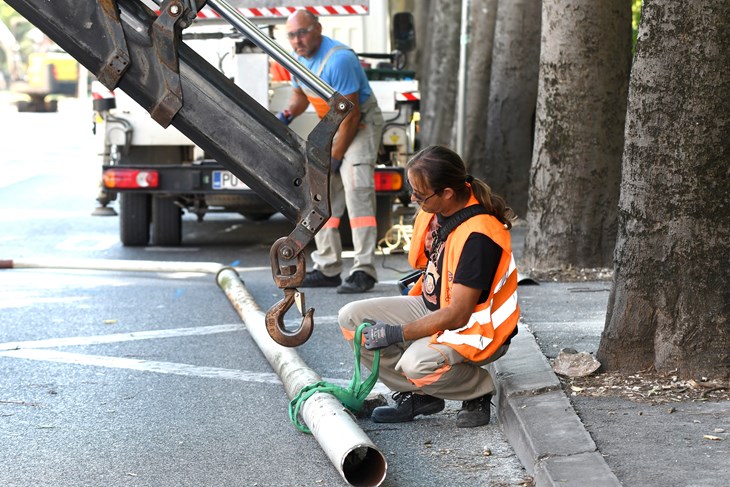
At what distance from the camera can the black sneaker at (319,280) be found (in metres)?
8.97

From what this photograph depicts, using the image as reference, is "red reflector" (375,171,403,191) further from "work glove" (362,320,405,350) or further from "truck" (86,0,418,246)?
"work glove" (362,320,405,350)

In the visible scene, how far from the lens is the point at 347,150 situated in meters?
8.78

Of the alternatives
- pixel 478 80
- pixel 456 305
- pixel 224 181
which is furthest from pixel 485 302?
pixel 478 80

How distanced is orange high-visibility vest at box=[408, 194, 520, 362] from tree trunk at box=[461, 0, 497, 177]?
9141mm

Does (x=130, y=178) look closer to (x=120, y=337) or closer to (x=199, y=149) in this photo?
(x=199, y=149)

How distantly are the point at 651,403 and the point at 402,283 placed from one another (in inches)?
53.2

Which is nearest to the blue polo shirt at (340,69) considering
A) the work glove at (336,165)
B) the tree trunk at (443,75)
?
the work glove at (336,165)

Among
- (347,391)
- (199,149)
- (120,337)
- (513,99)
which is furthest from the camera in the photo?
(513,99)

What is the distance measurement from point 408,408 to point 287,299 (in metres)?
0.95

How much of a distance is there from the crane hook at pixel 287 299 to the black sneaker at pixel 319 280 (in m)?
4.33

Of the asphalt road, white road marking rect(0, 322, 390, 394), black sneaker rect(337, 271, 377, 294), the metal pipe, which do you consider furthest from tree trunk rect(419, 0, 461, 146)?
the metal pipe

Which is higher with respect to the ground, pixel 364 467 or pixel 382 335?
pixel 382 335

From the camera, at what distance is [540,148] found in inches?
348

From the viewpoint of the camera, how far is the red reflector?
33.6ft
